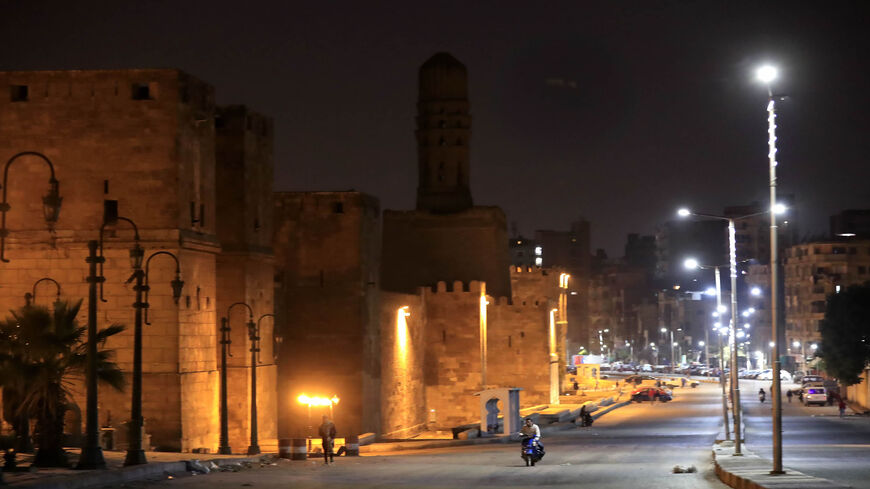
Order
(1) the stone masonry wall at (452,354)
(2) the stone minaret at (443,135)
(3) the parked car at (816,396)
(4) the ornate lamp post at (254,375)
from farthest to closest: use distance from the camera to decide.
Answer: (2) the stone minaret at (443,135) → (3) the parked car at (816,396) → (1) the stone masonry wall at (452,354) → (4) the ornate lamp post at (254,375)

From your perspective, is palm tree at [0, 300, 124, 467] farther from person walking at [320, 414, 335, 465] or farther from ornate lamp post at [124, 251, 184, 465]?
person walking at [320, 414, 335, 465]

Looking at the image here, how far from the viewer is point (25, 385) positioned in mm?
25188

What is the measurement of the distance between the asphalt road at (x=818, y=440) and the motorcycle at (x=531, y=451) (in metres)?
5.23

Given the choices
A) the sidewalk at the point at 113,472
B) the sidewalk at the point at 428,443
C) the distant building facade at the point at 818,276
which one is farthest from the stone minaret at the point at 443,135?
the distant building facade at the point at 818,276

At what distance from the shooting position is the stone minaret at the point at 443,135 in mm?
78500

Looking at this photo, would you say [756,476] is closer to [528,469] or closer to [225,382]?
[528,469]

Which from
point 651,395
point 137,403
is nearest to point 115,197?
point 137,403

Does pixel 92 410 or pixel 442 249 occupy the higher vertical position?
pixel 442 249

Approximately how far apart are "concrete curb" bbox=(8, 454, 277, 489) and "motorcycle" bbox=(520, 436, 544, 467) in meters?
7.63

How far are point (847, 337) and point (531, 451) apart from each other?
56810mm

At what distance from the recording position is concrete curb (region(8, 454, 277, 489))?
19.7m

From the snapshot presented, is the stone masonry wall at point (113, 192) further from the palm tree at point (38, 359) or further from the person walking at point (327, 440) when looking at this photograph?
the palm tree at point (38, 359)

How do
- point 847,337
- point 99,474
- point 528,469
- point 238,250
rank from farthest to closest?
1. point 847,337
2. point 238,250
3. point 528,469
4. point 99,474

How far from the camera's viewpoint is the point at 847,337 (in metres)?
82.6
